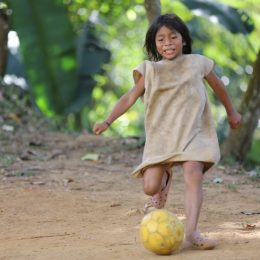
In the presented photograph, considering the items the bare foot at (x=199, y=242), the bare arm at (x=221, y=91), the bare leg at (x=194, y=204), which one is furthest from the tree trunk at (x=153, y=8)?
the bare foot at (x=199, y=242)

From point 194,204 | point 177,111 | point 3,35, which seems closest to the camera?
point 194,204

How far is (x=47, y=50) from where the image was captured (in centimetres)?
1013

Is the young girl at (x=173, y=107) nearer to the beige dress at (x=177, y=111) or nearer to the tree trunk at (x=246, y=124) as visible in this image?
the beige dress at (x=177, y=111)

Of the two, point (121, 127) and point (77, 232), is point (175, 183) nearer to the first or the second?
point (77, 232)

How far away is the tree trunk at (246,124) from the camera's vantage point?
26.4 feet

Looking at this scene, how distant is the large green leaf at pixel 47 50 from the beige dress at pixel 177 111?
592 cm

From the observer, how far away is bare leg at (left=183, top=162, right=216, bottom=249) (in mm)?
3703

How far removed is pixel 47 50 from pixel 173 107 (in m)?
6.37

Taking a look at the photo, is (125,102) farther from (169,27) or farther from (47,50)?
(47,50)

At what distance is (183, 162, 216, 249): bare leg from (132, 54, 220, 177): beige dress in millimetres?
88

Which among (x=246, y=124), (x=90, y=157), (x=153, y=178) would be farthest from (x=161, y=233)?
(x=246, y=124)

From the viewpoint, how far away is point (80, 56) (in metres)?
11.4

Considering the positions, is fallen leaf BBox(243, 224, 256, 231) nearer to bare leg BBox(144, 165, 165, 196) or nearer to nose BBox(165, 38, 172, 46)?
bare leg BBox(144, 165, 165, 196)

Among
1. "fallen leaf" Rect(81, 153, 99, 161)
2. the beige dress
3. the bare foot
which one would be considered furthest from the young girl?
"fallen leaf" Rect(81, 153, 99, 161)
